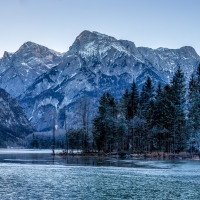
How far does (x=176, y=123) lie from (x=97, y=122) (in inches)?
1016

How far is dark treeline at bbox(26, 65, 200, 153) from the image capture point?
326 ft

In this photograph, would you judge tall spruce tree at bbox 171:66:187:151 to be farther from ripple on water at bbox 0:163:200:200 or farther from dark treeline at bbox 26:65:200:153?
ripple on water at bbox 0:163:200:200

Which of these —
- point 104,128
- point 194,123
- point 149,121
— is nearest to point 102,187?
point 194,123

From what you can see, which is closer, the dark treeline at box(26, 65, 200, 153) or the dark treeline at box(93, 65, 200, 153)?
the dark treeline at box(93, 65, 200, 153)

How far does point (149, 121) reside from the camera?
110438 millimetres

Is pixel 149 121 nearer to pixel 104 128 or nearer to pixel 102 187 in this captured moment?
pixel 104 128

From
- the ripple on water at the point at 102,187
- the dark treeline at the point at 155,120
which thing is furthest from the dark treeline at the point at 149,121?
the ripple on water at the point at 102,187

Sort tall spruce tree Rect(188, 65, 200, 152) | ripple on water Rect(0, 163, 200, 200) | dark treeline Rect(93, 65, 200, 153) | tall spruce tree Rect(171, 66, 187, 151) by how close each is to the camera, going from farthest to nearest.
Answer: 1. tall spruce tree Rect(171, 66, 187, 151)
2. dark treeline Rect(93, 65, 200, 153)
3. tall spruce tree Rect(188, 65, 200, 152)
4. ripple on water Rect(0, 163, 200, 200)

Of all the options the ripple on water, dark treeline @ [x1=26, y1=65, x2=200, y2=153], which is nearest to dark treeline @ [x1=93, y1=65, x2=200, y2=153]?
dark treeline @ [x1=26, y1=65, x2=200, y2=153]

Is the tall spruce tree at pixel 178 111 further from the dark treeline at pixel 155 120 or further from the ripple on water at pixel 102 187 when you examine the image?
the ripple on water at pixel 102 187

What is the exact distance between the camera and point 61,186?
123 ft

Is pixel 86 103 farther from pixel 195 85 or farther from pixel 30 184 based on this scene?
pixel 30 184

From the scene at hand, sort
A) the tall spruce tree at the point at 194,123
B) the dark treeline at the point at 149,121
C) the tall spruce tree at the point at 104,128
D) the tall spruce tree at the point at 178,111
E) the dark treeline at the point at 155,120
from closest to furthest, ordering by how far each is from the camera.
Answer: the tall spruce tree at the point at 194,123 → the dark treeline at the point at 155,120 → the dark treeline at the point at 149,121 → the tall spruce tree at the point at 178,111 → the tall spruce tree at the point at 104,128

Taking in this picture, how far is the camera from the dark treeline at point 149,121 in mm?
99250
